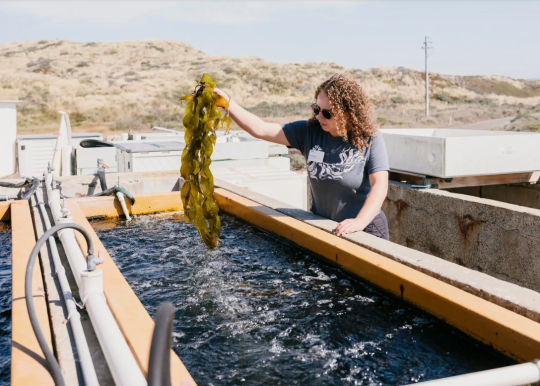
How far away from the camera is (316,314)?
2.69 metres

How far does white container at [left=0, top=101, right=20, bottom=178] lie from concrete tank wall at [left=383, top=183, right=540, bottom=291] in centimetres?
852

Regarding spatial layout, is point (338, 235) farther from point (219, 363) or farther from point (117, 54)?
point (117, 54)

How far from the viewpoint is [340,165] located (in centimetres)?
343

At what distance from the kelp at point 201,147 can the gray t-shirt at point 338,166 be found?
57 centimetres

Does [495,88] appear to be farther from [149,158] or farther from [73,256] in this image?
[73,256]

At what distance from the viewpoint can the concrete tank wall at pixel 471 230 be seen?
4156mm

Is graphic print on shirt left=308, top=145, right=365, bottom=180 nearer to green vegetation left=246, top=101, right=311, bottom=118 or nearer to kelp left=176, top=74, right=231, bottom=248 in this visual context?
kelp left=176, top=74, right=231, bottom=248

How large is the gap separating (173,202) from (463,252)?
8.75 feet

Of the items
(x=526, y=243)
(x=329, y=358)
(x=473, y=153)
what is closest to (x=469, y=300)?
(x=329, y=358)

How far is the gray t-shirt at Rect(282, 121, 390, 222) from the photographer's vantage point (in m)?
3.40

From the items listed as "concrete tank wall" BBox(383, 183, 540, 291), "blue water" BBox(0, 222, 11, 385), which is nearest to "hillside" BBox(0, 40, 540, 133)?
"concrete tank wall" BBox(383, 183, 540, 291)

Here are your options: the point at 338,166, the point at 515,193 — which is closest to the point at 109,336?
the point at 338,166

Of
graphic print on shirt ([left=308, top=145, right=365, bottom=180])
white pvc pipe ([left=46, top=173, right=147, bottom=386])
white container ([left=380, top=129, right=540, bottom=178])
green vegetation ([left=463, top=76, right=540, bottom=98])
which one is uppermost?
green vegetation ([left=463, top=76, right=540, bottom=98])

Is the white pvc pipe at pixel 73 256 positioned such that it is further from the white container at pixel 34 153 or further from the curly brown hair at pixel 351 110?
the white container at pixel 34 153
